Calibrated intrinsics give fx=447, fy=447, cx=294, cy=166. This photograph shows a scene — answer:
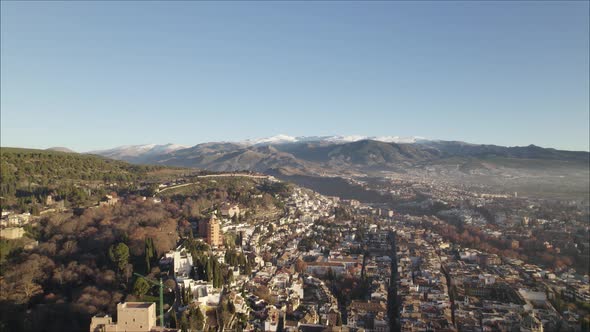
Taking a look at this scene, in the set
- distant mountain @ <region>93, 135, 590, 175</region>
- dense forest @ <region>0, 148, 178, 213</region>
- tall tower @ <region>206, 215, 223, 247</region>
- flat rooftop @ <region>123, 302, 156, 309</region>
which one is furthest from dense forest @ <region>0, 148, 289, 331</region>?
distant mountain @ <region>93, 135, 590, 175</region>

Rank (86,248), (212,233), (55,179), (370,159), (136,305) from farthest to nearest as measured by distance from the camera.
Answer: (370,159)
(55,179)
(212,233)
(86,248)
(136,305)

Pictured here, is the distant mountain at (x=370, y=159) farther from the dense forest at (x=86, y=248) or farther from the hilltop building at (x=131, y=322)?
the hilltop building at (x=131, y=322)

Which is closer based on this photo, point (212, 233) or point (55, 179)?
point (212, 233)

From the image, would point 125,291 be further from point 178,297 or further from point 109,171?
point 109,171

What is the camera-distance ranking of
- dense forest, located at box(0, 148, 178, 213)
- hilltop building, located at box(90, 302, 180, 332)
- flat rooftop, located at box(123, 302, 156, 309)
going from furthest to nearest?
dense forest, located at box(0, 148, 178, 213)
flat rooftop, located at box(123, 302, 156, 309)
hilltop building, located at box(90, 302, 180, 332)

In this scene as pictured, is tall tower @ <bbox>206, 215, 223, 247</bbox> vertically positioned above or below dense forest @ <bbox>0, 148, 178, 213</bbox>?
below

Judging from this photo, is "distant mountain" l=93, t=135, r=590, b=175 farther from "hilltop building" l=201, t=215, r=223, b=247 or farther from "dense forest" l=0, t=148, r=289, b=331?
"hilltop building" l=201, t=215, r=223, b=247

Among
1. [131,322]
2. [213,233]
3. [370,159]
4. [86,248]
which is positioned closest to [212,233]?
[213,233]

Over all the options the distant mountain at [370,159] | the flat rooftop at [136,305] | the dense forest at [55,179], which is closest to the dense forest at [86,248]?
the dense forest at [55,179]

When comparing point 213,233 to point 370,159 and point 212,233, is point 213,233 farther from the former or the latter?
point 370,159

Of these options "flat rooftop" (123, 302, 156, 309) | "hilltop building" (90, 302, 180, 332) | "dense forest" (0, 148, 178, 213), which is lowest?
"hilltop building" (90, 302, 180, 332)

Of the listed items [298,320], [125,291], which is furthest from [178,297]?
[298,320]
